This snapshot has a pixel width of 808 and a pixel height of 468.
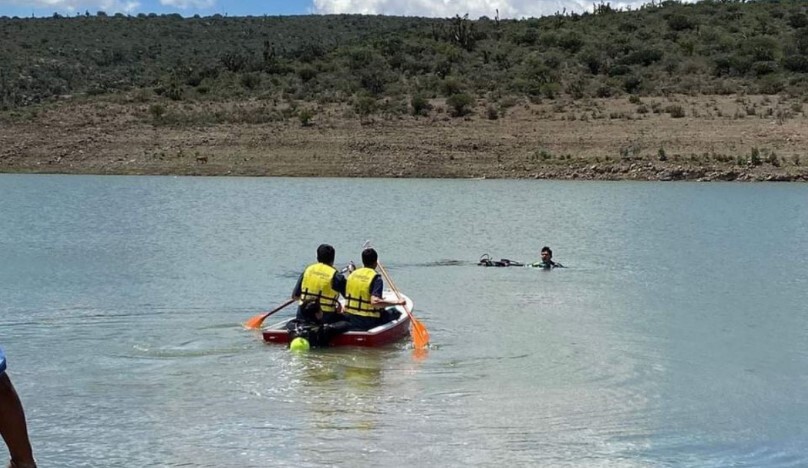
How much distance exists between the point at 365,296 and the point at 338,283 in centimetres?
36

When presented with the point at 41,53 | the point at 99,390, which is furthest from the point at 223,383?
the point at 41,53

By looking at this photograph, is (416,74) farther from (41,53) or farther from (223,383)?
(223,383)

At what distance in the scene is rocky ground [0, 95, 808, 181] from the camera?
39.7 m

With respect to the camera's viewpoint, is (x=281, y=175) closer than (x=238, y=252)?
No

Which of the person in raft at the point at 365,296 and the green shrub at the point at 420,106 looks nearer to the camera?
the person in raft at the point at 365,296

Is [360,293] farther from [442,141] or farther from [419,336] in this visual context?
[442,141]

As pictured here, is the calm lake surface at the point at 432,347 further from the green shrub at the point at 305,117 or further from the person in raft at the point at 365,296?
the green shrub at the point at 305,117

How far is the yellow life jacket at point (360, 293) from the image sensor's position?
44.5 ft

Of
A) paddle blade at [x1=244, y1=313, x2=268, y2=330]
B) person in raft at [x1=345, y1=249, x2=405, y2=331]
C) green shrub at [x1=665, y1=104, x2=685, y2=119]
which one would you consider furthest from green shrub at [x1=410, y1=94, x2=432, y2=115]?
person in raft at [x1=345, y1=249, x2=405, y2=331]

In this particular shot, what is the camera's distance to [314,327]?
13.3 metres

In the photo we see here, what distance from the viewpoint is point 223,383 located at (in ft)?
38.8

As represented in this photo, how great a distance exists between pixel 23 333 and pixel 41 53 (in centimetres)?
5833

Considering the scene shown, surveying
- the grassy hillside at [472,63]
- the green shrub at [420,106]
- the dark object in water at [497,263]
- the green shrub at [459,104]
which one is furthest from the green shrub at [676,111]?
the dark object in water at [497,263]

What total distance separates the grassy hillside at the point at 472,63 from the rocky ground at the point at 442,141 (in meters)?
1.34
